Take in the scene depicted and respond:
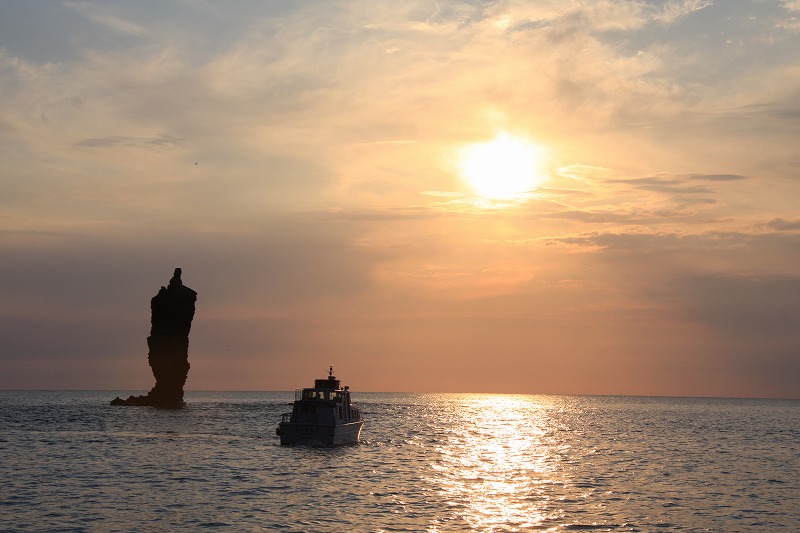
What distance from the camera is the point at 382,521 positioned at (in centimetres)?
3497

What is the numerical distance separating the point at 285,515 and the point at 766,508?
80.7 feet

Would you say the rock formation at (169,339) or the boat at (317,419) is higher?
the rock formation at (169,339)

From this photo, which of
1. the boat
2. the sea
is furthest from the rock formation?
the boat

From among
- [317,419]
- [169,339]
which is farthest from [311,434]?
[169,339]

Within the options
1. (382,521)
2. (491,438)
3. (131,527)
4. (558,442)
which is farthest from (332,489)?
(491,438)

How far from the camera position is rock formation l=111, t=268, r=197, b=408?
5659 inches

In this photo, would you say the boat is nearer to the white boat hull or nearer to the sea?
the white boat hull

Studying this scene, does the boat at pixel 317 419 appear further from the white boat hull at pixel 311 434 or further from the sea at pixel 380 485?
the sea at pixel 380 485

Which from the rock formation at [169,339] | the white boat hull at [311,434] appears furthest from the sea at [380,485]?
the rock formation at [169,339]

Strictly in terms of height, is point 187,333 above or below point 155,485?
above

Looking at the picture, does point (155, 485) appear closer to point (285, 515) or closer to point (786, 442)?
point (285, 515)

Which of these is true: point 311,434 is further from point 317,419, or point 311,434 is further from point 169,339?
point 169,339

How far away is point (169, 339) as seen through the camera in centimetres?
14412

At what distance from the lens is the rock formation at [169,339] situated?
144 metres
